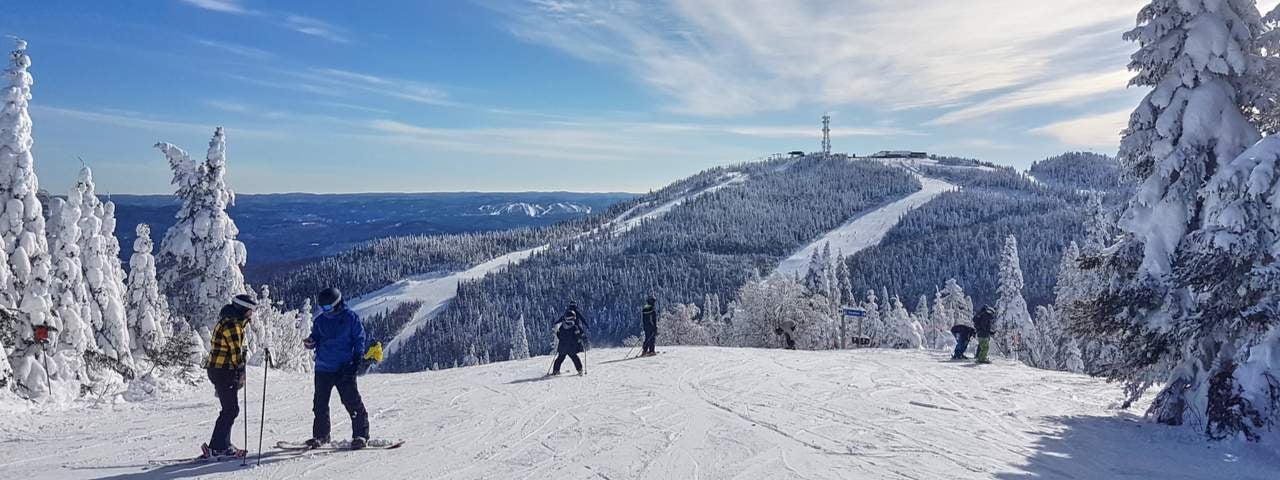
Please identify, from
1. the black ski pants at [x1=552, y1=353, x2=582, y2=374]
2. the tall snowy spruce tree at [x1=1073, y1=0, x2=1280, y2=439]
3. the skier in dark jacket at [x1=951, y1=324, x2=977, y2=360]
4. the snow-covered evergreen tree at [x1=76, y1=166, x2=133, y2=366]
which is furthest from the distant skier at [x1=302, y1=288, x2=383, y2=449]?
the skier in dark jacket at [x1=951, y1=324, x2=977, y2=360]

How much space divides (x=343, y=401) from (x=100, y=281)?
12379 mm

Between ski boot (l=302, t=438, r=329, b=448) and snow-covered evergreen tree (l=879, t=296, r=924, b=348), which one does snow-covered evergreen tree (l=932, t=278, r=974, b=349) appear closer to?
snow-covered evergreen tree (l=879, t=296, r=924, b=348)

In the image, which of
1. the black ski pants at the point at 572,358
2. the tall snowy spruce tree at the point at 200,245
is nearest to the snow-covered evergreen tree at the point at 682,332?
the tall snowy spruce tree at the point at 200,245

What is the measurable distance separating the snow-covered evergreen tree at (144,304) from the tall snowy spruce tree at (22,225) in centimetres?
384

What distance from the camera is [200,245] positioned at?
21312mm

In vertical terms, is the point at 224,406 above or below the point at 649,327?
above

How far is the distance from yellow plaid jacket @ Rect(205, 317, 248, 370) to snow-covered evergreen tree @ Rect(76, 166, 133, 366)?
9366mm

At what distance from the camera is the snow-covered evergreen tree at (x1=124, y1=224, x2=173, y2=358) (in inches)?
683

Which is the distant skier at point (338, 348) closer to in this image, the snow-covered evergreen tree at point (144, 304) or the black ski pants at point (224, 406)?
the black ski pants at point (224, 406)

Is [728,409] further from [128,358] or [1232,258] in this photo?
[128,358]

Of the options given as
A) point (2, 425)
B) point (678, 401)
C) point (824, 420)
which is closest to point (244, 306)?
point (2, 425)

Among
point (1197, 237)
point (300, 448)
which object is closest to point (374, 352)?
point (300, 448)

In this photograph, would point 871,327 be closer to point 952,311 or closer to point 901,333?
point 952,311

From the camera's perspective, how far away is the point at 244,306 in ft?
25.5
